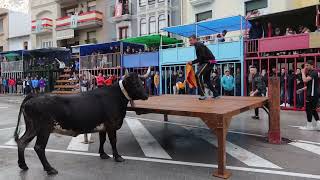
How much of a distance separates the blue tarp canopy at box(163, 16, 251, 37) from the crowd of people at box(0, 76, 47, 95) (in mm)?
14207

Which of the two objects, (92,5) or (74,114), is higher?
(92,5)

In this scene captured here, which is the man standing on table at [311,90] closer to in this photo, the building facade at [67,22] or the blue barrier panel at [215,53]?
the blue barrier panel at [215,53]

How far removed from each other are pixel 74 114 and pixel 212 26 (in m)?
16.4

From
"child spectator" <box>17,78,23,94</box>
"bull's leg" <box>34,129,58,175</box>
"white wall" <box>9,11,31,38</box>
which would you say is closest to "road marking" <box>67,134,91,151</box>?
"bull's leg" <box>34,129,58,175</box>

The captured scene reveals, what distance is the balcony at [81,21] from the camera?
34.6m

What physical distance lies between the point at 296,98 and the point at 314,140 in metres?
7.41

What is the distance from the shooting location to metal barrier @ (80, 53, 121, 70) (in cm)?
2598

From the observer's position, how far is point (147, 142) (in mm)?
8836

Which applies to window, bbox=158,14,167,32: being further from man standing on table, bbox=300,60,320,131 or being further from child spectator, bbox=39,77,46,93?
man standing on table, bbox=300,60,320,131

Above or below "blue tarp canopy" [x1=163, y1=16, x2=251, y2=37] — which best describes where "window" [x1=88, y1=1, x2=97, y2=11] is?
above

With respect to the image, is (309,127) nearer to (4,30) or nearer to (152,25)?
(152,25)

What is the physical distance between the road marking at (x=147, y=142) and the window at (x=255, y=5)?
1406cm

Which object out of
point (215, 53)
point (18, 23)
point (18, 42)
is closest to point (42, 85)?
point (18, 42)

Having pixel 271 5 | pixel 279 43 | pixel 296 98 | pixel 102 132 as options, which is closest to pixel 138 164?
pixel 102 132
